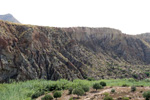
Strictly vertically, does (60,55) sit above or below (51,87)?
above

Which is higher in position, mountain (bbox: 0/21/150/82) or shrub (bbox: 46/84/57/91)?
mountain (bbox: 0/21/150/82)

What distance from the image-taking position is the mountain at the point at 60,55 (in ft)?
171

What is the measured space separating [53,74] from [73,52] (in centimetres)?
1774

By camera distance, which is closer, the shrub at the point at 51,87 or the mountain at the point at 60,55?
the shrub at the point at 51,87

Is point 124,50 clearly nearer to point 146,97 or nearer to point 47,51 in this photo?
point 47,51

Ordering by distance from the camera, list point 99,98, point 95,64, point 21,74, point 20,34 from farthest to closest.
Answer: point 95,64
point 20,34
point 21,74
point 99,98

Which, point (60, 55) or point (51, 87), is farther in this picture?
point (60, 55)

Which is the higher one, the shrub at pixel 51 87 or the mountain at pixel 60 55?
the mountain at pixel 60 55

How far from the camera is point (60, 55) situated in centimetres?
6216

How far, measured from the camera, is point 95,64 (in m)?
64.8

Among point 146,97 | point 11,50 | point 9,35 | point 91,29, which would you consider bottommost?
point 146,97

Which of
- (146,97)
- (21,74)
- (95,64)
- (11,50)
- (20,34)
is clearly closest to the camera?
(146,97)

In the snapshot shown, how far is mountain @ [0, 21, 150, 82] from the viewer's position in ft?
171

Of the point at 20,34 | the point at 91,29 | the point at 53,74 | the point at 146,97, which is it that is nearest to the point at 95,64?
the point at 53,74
